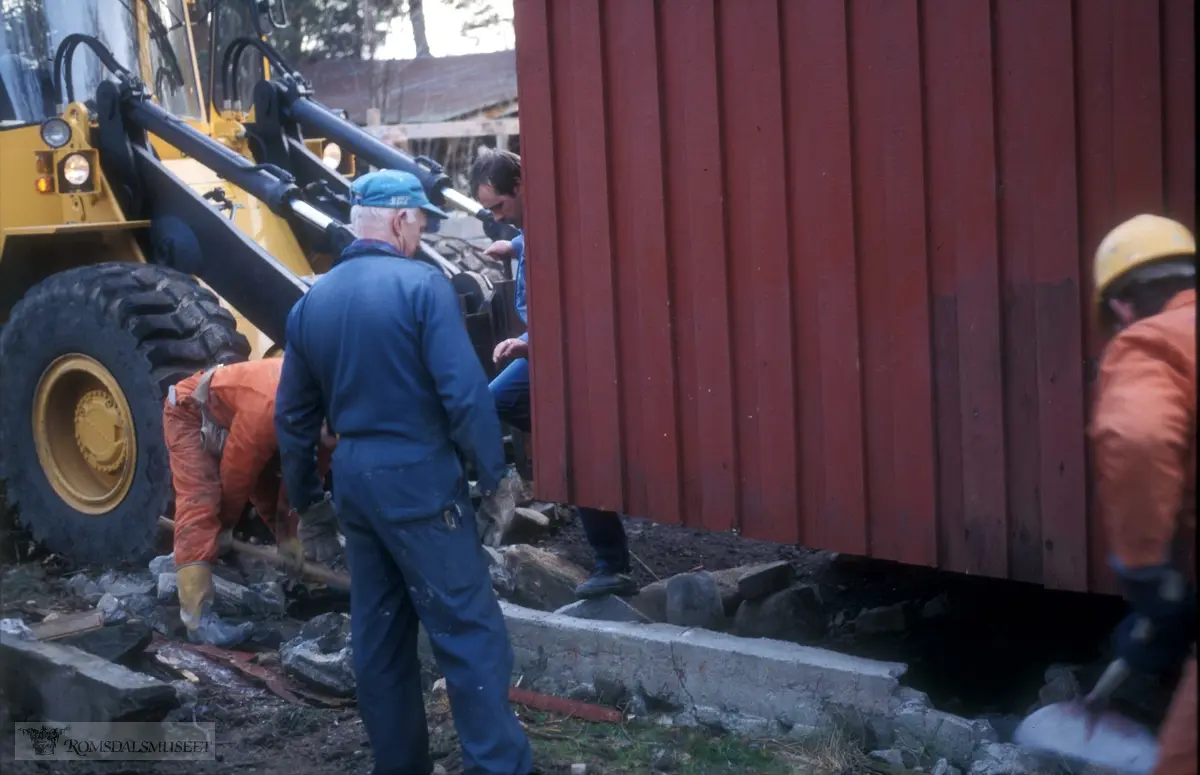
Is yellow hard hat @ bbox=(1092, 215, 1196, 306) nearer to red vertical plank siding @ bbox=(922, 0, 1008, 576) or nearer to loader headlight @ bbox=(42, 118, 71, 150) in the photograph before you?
red vertical plank siding @ bbox=(922, 0, 1008, 576)

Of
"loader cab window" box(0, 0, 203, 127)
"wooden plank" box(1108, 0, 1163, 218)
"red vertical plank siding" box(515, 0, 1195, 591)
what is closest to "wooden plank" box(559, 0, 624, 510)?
"red vertical plank siding" box(515, 0, 1195, 591)

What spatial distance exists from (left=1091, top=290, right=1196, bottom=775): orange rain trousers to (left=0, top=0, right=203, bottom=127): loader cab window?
263 inches

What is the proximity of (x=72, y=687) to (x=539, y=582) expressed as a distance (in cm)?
209

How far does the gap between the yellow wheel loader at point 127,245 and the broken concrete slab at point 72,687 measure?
5.73ft

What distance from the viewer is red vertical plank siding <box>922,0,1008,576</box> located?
173 inches

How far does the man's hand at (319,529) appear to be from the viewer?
5047 mm

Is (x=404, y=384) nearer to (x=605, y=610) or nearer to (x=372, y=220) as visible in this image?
(x=372, y=220)

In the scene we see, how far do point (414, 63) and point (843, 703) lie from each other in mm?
16651

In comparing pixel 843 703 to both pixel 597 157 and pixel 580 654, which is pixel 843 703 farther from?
pixel 597 157

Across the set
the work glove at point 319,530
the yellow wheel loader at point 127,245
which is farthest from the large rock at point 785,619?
the yellow wheel loader at point 127,245

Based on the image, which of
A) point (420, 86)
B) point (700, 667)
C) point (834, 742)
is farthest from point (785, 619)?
point (420, 86)

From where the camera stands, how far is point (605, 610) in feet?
18.9

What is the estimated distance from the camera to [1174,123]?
4.01 meters

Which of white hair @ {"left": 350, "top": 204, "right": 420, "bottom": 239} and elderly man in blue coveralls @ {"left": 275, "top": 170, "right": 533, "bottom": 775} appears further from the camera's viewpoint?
white hair @ {"left": 350, "top": 204, "right": 420, "bottom": 239}
